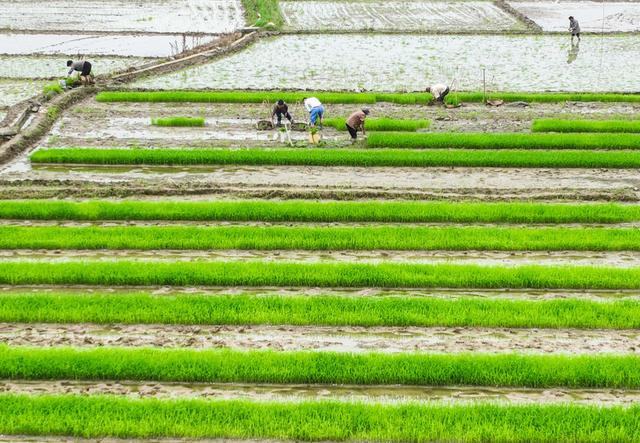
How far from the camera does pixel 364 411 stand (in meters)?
5.67

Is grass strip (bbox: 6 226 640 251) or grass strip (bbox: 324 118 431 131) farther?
grass strip (bbox: 324 118 431 131)

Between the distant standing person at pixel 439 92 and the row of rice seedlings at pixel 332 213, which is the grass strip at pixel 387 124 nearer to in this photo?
the distant standing person at pixel 439 92

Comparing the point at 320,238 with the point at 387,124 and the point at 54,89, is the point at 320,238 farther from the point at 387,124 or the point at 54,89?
the point at 54,89

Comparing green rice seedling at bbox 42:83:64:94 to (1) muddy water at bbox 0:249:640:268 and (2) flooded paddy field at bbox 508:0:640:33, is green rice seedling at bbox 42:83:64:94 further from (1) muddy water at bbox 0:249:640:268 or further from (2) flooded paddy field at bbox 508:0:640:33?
(2) flooded paddy field at bbox 508:0:640:33

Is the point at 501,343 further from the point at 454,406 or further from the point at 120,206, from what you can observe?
the point at 120,206

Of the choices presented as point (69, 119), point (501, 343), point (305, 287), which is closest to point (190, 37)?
point (69, 119)

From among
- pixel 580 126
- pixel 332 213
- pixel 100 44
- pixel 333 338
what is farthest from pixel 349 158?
pixel 100 44

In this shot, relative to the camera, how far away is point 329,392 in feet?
20.1

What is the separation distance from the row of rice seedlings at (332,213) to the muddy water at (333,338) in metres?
2.94

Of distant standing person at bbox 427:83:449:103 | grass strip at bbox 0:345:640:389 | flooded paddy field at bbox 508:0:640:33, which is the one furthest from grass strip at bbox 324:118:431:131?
flooded paddy field at bbox 508:0:640:33

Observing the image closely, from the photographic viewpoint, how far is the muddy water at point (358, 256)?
8633 mm

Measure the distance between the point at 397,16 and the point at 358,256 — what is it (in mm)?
20071

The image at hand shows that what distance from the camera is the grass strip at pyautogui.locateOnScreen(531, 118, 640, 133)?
13.8 meters

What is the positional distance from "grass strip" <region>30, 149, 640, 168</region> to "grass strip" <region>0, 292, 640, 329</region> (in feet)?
15.8
